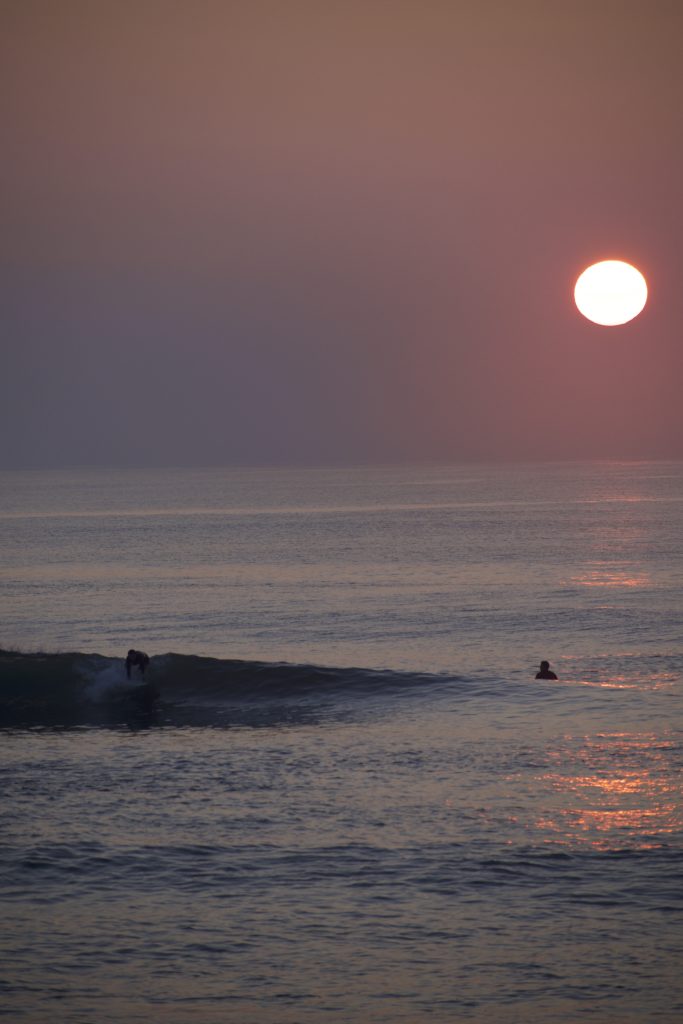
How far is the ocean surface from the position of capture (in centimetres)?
1620

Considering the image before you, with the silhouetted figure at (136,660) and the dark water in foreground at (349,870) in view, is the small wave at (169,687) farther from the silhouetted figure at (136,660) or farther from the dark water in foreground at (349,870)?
the dark water in foreground at (349,870)

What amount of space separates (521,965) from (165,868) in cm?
715

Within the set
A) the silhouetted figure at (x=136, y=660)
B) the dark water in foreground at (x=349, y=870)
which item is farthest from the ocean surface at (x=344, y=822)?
the silhouetted figure at (x=136, y=660)

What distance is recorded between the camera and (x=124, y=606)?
68.8m

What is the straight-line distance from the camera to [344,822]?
23.2 metres

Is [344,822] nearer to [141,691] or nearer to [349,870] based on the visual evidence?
[349,870]

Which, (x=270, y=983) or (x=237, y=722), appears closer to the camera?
Result: (x=270, y=983)

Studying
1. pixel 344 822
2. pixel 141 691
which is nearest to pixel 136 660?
pixel 141 691

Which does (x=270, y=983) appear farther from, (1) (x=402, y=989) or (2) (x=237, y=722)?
(2) (x=237, y=722)

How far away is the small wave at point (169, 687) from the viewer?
37.7 m

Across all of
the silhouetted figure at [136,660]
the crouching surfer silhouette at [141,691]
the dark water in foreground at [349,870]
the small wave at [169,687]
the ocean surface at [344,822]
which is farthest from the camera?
the silhouetted figure at [136,660]

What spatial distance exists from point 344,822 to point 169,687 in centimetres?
1930

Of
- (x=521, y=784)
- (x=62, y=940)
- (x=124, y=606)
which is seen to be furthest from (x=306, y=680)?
(x=124, y=606)

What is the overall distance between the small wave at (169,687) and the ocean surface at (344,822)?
0.51ft
